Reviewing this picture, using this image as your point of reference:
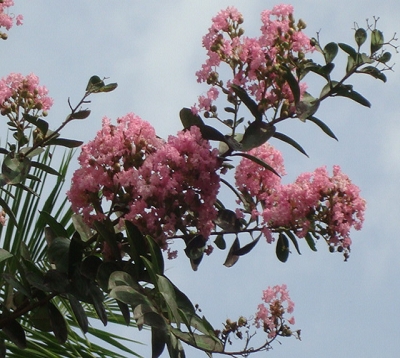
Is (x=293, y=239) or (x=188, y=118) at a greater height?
(x=188, y=118)

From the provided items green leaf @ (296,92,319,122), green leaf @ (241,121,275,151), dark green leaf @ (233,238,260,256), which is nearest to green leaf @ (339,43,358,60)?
green leaf @ (296,92,319,122)

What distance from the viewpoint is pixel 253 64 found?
1.76 metres

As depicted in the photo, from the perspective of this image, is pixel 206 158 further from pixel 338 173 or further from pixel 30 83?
pixel 30 83

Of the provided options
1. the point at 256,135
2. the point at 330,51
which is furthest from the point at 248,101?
the point at 330,51

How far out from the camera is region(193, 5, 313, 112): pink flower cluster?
1.76m

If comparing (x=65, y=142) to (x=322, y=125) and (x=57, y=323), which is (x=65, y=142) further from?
(x=322, y=125)

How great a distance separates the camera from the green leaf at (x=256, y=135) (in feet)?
5.61

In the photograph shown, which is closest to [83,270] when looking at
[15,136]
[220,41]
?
[15,136]

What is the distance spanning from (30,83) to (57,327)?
0.59m

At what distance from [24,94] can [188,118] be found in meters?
0.45

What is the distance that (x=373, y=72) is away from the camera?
1.77m

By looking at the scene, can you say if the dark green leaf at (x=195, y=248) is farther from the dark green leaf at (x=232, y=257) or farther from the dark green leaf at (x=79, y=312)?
the dark green leaf at (x=79, y=312)

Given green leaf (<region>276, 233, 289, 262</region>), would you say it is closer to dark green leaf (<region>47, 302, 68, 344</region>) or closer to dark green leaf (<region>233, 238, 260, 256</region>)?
dark green leaf (<region>233, 238, 260, 256</region>)

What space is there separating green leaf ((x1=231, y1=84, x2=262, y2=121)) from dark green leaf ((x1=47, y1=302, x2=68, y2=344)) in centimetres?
58
